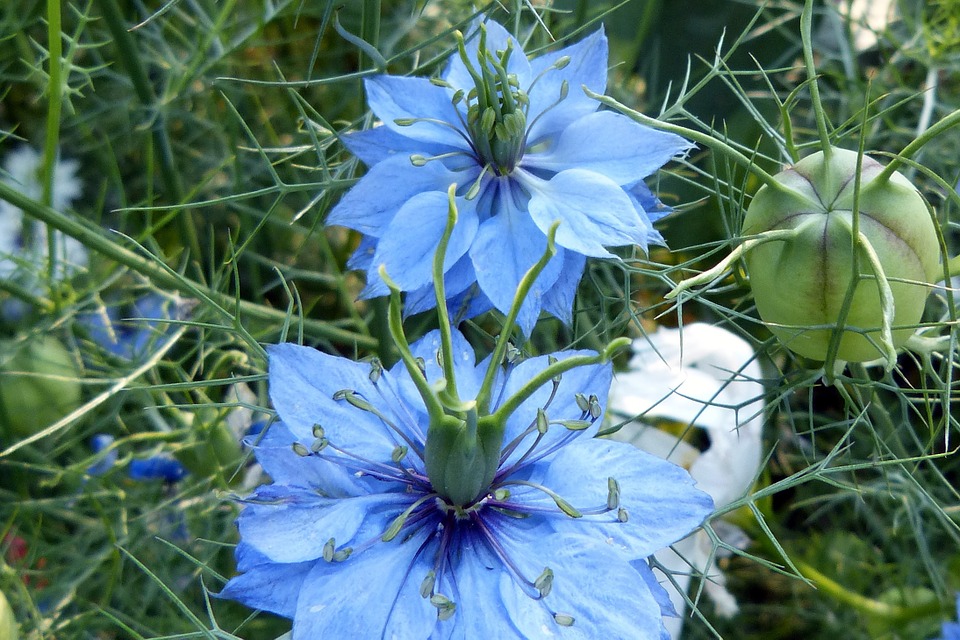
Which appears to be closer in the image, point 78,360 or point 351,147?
point 351,147


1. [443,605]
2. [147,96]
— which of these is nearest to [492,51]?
[443,605]

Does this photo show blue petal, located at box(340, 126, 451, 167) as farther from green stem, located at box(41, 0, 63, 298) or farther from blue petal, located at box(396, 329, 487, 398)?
green stem, located at box(41, 0, 63, 298)

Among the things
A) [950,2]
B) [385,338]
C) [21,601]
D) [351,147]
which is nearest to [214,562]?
[21,601]

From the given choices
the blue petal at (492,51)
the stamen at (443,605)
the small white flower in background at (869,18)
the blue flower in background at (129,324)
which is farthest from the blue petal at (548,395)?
the small white flower in background at (869,18)

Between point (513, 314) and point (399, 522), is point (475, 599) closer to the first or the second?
point (399, 522)

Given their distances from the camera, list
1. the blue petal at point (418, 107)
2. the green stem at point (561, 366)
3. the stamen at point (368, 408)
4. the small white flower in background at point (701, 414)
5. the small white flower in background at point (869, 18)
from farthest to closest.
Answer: the small white flower in background at point (869, 18) → the small white flower in background at point (701, 414) → the blue petal at point (418, 107) → the stamen at point (368, 408) → the green stem at point (561, 366)

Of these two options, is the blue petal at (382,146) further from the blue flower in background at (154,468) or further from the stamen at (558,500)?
the blue flower in background at (154,468)

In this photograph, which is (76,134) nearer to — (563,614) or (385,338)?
(385,338)

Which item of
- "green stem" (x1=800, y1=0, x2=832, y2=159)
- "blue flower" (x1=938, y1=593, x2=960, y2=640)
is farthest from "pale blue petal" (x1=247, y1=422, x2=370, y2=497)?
"blue flower" (x1=938, y1=593, x2=960, y2=640)
